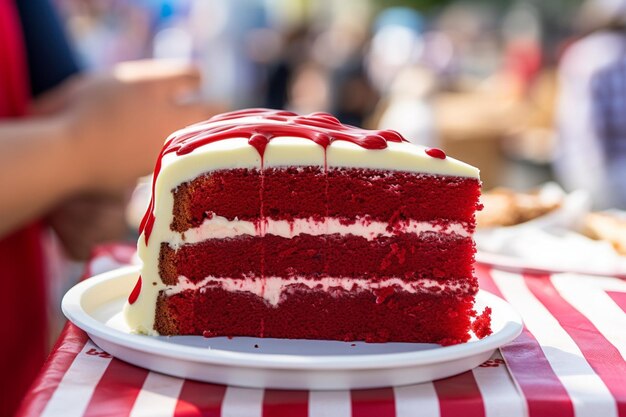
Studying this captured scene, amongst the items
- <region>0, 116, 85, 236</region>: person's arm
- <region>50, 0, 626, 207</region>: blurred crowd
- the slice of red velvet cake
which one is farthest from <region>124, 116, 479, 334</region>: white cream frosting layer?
<region>50, 0, 626, 207</region>: blurred crowd

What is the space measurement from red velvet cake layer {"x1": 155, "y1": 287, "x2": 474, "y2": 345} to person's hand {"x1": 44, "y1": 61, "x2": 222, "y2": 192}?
2.82ft

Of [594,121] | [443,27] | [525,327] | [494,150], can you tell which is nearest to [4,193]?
[525,327]

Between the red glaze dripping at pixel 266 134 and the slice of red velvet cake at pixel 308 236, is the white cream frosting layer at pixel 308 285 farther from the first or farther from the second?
the red glaze dripping at pixel 266 134

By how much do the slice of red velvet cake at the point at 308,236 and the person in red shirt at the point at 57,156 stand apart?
0.70 meters

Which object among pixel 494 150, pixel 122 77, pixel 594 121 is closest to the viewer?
pixel 122 77

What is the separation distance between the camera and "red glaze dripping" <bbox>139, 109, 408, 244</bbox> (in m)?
1.54

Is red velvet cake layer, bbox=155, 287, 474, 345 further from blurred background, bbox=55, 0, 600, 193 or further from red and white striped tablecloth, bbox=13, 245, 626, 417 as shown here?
blurred background, bbox=55, 0, 600, 193

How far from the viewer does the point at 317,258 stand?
63.7 inches

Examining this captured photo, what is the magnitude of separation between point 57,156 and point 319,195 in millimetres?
949

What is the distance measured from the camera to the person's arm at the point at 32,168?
2102 mm

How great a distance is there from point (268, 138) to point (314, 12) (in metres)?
25.1

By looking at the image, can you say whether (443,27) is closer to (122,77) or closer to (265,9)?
(265,9)

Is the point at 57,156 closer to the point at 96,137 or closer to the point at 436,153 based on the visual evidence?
the point at 96,137

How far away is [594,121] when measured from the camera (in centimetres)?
528
